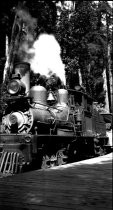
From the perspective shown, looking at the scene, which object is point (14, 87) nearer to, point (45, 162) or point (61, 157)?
point (45, 162)

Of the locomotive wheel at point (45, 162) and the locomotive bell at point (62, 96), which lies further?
the locomotive bell at point (62, 96)

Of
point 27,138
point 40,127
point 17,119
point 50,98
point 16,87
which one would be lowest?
point 27,138

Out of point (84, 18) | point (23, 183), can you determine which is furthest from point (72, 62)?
point (23, 183)

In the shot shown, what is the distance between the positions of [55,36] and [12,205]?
60.1ft

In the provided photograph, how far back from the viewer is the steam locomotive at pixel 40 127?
7.34 meters

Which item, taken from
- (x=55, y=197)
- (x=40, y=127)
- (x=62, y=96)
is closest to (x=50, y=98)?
(x=62, y=96)

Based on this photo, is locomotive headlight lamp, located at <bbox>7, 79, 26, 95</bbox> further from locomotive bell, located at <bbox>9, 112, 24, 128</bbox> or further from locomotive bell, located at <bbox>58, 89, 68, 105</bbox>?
locomotive bell, located at <bbox>58, 89, 68, 105</bbox>

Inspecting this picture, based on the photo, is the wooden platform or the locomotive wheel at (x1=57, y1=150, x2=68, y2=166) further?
the locomotive wheel at (x1=57, y1=150, x2=68, y2=166)

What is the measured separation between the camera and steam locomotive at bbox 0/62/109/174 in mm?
7344

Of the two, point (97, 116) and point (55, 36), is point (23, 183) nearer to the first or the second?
point (97, 116)

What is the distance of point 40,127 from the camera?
27.3 feet

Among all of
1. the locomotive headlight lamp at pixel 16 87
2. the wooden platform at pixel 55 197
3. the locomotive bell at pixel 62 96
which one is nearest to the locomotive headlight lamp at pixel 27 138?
the locomotive headlight lamp at pixel 16 87

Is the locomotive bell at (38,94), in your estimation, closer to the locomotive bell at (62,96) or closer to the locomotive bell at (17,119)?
the locomotive bell at (17,119)

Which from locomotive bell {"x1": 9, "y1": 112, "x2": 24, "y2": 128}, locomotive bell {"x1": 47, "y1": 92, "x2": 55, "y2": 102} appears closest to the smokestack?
locomotive bell {"x1": 47, "y1": 92, "x2": 55, "y2": 102}
